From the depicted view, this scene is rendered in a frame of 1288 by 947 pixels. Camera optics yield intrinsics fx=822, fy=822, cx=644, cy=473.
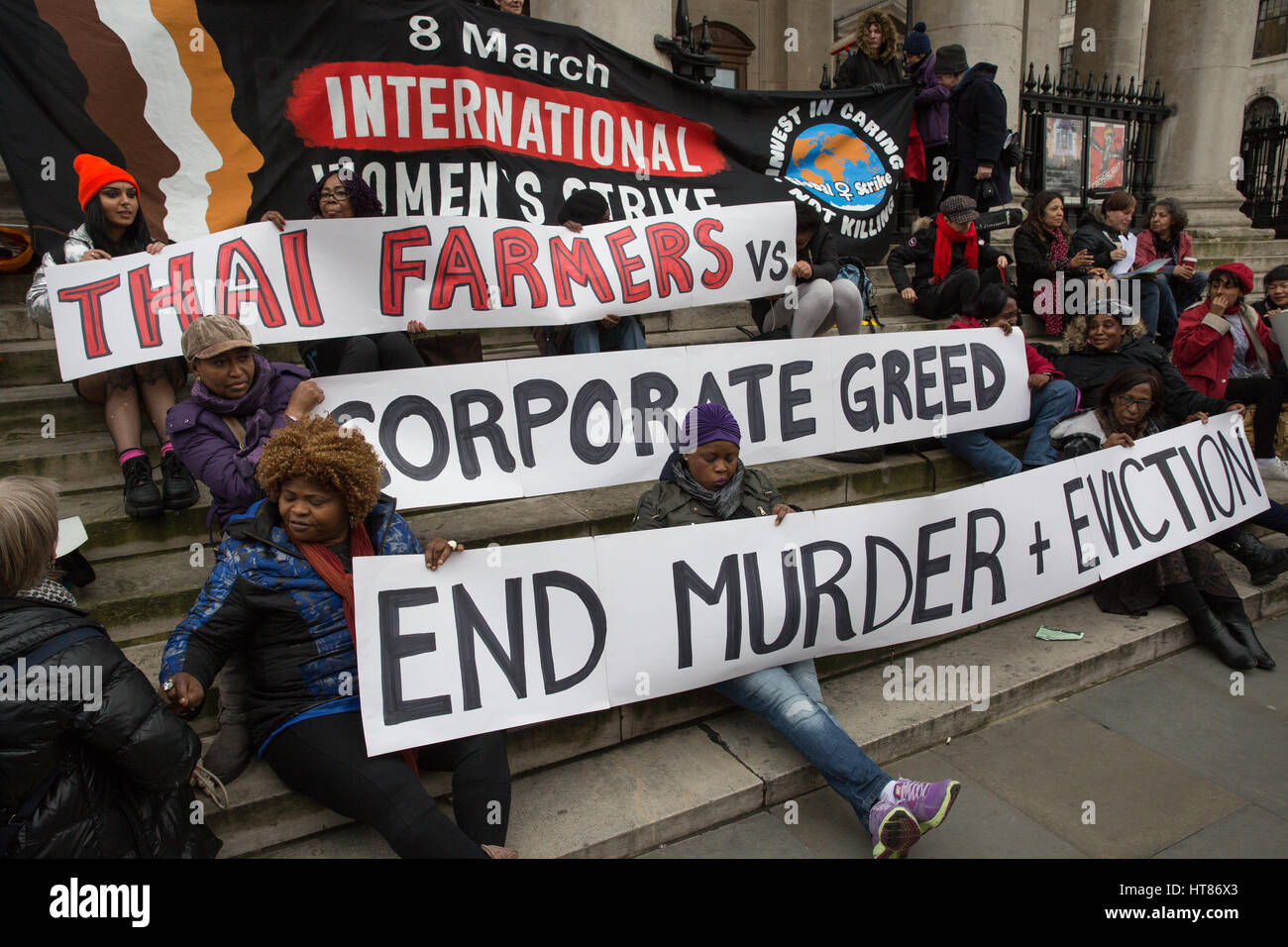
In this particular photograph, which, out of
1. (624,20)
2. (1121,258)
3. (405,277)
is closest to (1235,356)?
(1121,258)

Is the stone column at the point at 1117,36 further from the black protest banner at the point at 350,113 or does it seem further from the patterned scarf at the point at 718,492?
the patterned scarf at the point at 718,492

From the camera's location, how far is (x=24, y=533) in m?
1.95

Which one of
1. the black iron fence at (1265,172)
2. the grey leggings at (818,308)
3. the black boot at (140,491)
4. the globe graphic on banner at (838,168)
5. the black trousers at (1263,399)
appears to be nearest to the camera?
the black boot at (140,491)

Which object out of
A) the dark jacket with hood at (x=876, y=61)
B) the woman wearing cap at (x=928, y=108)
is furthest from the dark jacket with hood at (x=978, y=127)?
the dark jacket with hood at (x=876, y=61)

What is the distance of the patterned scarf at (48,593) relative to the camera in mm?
1980

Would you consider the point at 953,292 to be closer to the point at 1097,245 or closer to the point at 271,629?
the point at 1097,245

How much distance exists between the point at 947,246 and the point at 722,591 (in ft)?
13.3

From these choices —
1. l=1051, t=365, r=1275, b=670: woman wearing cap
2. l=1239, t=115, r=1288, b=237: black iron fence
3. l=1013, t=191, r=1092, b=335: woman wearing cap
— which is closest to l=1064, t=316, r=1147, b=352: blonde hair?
l=1051, t=365, r=1275, b=670: woman wearing cap

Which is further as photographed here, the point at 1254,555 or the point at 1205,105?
the point at 1205,105

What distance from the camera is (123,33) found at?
13.6 ft

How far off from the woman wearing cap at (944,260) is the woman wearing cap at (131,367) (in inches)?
185

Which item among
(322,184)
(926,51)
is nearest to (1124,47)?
(926,51)
